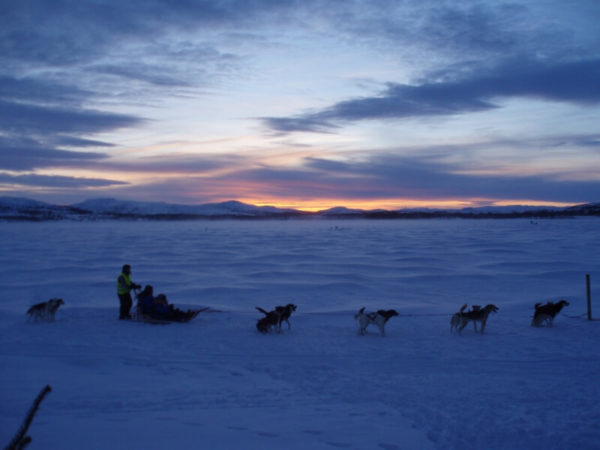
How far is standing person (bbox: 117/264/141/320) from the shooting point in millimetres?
9086

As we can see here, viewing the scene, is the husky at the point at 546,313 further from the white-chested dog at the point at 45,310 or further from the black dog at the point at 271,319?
the white-chested dog at the point at 45,310

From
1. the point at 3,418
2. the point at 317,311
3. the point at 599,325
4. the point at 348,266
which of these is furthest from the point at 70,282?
the point at 599,325

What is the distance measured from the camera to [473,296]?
498 inches

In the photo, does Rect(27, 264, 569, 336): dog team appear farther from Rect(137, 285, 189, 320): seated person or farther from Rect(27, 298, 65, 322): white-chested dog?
Rect(137, 285, 189, 320): seated person

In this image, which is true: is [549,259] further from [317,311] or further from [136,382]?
[136,382]

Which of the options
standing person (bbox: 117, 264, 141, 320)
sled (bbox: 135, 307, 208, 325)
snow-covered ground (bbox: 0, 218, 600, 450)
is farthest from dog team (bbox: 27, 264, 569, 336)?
sled (bbox: 135, 307, 208, 325)

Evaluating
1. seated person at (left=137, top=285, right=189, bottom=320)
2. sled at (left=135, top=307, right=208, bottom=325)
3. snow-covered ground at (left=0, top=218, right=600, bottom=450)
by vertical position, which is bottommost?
snow-covered ground at (left=0, top=218, right=600, bottom=450)

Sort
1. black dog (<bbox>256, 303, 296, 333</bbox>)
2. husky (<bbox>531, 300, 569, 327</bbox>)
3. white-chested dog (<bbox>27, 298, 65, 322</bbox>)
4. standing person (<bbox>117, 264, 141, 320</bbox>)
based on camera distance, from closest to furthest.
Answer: black dog (<bbox>256, 303, 296, 333</bbox>)
husky (<bbox>531, 300, 569, 327</bbox>)
white-chested dog (<bbox>27, 298, 65, 322</bbox>)
standing person (<bbox>117, 264, 141, 320</bbox>)

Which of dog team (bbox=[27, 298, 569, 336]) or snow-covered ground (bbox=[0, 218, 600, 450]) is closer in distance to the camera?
snow-covered ground (bbox=[0, 218, 600, 450])

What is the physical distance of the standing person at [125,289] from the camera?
9.09m

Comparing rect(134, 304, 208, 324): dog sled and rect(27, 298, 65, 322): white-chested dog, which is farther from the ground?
rect(27, 298, 65, 322): white-chested dog

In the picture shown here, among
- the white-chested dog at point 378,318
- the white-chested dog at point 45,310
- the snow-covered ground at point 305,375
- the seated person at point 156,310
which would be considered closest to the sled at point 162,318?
the seated person at point 156,310

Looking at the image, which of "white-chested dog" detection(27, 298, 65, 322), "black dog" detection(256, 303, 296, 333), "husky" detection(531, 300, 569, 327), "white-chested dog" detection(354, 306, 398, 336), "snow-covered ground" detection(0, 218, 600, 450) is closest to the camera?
"snow-covered ground" detection(0, 218, 600, 450)

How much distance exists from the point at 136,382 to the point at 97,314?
4.86m
